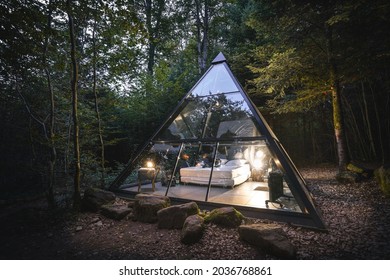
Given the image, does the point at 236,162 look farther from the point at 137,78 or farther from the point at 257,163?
the point at 137,78

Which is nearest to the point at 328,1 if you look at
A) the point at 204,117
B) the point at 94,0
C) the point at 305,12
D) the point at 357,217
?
the point at 305,12

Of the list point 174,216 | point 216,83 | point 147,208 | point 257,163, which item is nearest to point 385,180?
point 257,163

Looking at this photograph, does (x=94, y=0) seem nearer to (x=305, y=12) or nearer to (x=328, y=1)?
(x=305, y=12)

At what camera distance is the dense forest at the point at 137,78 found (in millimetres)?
5004

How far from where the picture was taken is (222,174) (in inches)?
242

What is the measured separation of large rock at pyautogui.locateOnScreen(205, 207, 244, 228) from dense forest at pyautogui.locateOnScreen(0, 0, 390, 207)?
3986 millimetres

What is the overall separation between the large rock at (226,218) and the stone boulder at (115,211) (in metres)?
2.24

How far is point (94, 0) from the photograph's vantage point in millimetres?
5336

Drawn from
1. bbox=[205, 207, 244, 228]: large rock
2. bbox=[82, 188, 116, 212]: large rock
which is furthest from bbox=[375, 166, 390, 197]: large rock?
bbox=[82, 188, 116, 212]: large rock

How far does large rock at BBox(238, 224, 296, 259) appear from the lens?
289 cm

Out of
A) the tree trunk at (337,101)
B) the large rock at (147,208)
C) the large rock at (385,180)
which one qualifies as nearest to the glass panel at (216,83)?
the large rock at (147,208)

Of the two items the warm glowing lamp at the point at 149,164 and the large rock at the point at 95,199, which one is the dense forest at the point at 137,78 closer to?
the large rock at the point at 95,199

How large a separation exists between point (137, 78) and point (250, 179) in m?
10.7

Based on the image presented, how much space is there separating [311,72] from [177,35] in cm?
1269
